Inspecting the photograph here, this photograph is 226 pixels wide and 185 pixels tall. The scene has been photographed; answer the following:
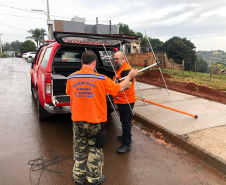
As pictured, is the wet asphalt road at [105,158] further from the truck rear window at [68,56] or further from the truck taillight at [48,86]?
the truck rear window at [68,56]

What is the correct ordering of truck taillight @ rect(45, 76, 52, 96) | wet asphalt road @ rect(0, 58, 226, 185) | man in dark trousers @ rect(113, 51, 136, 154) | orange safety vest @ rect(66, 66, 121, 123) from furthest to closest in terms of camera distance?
truck taillight @ rect(45, 76, 52, 96)
man in dark trousers @ rect(113, 51, 136, 154)
wet asphalt road @ rect(0, 58, 226, 185)
orange safety vest @ rect(66, 66, 121, 123)

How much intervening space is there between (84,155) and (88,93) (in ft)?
2.94

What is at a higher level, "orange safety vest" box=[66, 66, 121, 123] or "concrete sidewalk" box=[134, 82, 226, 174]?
"orange safety vest" box=[66, 66, 121, 123]

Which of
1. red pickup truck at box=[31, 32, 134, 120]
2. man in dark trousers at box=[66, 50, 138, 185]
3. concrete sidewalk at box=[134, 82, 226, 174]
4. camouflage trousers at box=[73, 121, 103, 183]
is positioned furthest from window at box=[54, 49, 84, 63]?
camouflage trousers at box=[73, 121, 103, 183]

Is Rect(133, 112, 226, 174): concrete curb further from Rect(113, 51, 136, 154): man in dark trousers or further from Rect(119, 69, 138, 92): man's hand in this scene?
Rect(119, 69, 138, 92): man's hand

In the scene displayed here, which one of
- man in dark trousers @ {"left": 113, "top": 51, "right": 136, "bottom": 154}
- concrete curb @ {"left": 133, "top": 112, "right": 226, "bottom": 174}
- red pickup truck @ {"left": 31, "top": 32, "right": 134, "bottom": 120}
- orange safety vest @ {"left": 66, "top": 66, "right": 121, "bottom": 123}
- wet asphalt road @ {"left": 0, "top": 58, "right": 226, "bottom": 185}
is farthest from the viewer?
red pickup truck @ {"left": 31, "top": 32, "right": 134, "bottom": 120}

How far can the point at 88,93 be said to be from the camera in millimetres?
2348

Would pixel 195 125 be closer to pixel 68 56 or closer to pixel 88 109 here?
pixel 88 109

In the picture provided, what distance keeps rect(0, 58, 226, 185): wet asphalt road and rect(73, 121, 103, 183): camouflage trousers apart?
0.86 ft

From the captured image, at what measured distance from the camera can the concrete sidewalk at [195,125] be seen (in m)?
3.42

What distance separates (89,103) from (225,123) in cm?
386

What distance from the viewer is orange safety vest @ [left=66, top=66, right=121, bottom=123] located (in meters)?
2.34

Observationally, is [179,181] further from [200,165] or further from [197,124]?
[197,124]

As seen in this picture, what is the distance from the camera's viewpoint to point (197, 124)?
4621 mm
